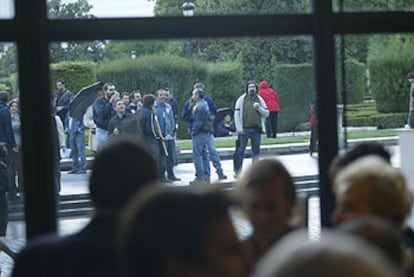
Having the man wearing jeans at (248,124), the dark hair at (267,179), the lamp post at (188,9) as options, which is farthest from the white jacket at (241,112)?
the dark hair at (267,179)

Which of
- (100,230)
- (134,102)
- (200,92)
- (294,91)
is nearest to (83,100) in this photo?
(134,102)

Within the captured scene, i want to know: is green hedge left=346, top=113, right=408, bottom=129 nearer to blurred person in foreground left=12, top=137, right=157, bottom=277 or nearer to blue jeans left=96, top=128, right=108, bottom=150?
blue jeans left=96, top=128, right=108, bottom=150

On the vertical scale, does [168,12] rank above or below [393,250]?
above

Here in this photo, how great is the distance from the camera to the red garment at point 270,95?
3203mm

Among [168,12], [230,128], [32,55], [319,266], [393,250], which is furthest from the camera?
[230,128]

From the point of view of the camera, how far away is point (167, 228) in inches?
52.1

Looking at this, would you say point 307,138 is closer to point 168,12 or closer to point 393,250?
point 168,12

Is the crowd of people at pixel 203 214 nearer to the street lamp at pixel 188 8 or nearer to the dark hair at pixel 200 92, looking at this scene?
the dark hair at pixel 200 92

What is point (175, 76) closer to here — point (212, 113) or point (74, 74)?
point (212, 113)

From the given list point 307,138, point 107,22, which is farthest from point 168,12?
point 307,138

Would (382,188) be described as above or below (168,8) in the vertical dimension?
below

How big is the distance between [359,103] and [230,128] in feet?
2.31

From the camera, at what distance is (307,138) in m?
3.16

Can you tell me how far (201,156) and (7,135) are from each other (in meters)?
0.66
